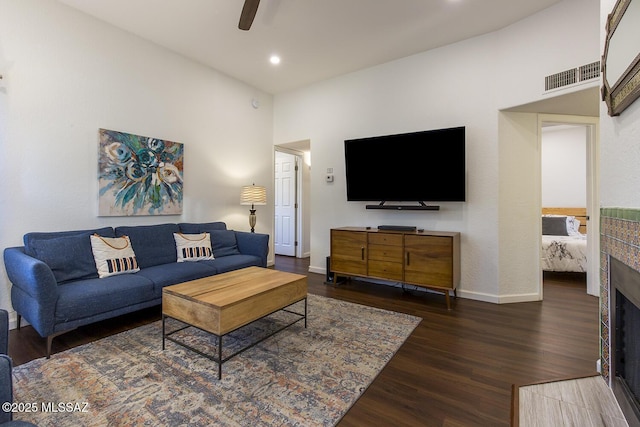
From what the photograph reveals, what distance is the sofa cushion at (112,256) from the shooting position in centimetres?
259

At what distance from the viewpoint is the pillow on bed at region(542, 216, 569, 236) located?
464 centimetres

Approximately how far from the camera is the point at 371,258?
3562mm

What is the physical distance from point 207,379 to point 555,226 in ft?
18.0

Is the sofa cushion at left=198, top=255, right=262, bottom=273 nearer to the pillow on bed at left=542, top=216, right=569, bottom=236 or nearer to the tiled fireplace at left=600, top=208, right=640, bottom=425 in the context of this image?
the tiled fireplace at left=600, top=208, right=640, bottom=425

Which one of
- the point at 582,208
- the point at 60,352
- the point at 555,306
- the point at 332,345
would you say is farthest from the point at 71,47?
the point at 582,208

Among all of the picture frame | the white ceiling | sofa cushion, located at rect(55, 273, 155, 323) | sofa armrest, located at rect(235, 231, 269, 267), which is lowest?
sofa cushion, located at rect(55, 273, 155, 323)

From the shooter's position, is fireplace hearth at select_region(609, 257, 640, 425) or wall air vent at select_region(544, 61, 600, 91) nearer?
fireplace hearth at select_region(609, 257, 640, 425)

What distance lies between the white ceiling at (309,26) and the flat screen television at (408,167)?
109 cm

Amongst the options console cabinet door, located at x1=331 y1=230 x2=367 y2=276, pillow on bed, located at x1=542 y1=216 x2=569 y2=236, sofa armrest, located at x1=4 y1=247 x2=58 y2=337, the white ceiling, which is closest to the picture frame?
the white ceiling

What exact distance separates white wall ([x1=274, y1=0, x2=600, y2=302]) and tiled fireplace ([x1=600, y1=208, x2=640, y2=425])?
1779 millimetres

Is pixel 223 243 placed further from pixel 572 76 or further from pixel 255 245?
pixel 572 76

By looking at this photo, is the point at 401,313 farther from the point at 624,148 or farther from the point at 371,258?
the point at 624,148

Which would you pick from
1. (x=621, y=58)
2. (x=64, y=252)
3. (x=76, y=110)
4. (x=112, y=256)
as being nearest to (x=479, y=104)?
(x=621, y=58)

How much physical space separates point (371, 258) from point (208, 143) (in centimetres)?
279
